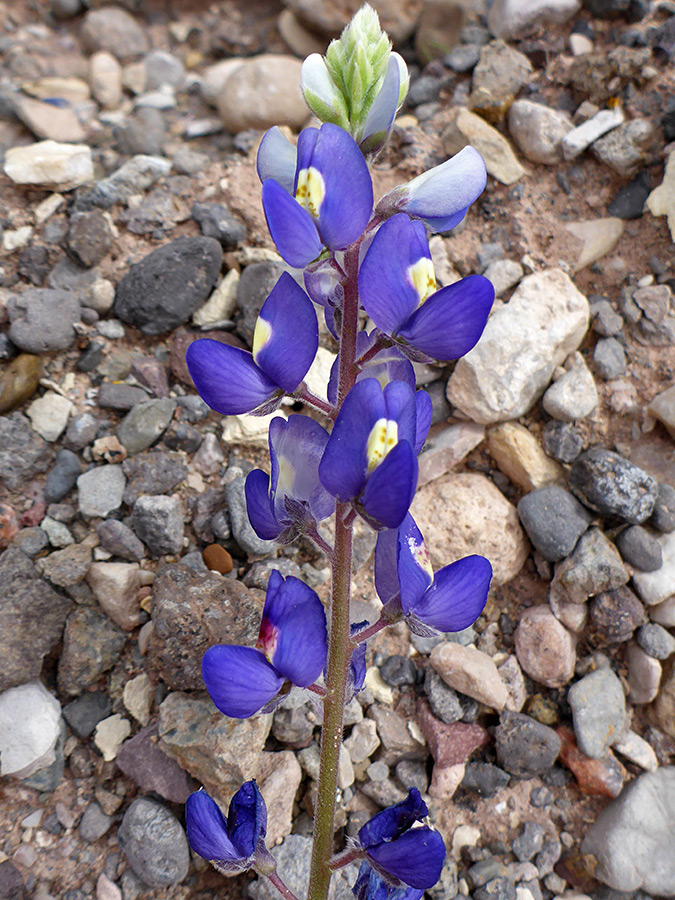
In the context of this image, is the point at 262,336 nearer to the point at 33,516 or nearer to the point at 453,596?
the point at 453,596

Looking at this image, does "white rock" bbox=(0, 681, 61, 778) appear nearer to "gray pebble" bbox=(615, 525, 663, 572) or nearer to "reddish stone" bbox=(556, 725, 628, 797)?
"reddish stone" bbox=(556, 725, 628, 797)

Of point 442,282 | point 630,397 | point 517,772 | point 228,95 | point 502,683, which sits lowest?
point 517,772

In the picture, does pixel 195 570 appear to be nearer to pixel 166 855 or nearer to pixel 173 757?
pixel 173 757

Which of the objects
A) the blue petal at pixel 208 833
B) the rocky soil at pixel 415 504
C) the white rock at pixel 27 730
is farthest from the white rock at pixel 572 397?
the white rock at pixel 27 730

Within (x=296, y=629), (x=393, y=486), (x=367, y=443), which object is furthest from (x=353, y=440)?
(x=296, y=629)

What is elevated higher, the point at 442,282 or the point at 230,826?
the point at 442,282

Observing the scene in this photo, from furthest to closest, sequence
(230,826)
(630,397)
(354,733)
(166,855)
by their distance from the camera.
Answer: (630,397), (354,733), (166,855), (230,826)

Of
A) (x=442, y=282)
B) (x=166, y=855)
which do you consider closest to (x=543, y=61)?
(x=442, y=282)

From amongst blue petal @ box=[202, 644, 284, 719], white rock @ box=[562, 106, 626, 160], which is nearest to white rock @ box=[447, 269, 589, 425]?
white rock @ box=[562, 106, 626, 160]
